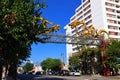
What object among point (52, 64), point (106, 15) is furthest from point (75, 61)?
point (52, 64)

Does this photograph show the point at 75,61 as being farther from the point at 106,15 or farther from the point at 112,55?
the point at 106,15

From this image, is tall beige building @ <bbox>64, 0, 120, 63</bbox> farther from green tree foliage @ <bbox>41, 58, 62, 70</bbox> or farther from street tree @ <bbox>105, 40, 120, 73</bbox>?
street tree @ <bbox>105, 40, 120, 73</bbox>

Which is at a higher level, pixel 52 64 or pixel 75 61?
pixel 52 64

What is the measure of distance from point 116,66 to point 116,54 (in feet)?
9.06

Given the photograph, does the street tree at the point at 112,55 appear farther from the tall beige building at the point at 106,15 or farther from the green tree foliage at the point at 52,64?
the green tree foliage at the point at 52,64

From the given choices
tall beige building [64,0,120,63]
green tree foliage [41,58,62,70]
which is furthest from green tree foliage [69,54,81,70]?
green tree foliage [41,58,62,70]

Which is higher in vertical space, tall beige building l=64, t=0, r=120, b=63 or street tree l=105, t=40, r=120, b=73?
tall beige building l=64, t=0, r=120, b=63

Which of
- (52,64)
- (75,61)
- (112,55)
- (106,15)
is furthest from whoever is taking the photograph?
(52,64)

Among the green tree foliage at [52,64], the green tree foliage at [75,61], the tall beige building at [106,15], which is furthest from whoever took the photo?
the green tree foliage at [52,64]

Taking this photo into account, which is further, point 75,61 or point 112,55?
point 75,61

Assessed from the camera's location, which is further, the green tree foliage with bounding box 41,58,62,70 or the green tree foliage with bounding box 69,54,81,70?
the green tree foliage with bounding box 41,58,62,70

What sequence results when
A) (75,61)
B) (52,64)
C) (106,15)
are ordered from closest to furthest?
1. (75,61)
2. (106,15)
3. (52,64)

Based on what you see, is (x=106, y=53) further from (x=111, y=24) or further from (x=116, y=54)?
(x=111, y=24)

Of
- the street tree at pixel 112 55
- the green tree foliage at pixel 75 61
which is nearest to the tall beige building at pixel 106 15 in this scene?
the green tree foliage at pixel 75 61
